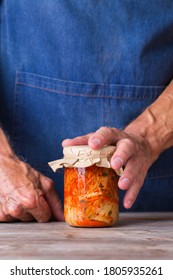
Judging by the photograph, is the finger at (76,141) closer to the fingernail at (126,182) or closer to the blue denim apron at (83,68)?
the fingernail at (126,182)

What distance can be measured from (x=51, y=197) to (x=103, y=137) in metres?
0.32

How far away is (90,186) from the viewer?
1675 millimetres

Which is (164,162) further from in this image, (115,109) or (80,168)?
(80,168)

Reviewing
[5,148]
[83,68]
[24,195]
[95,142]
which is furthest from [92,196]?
[83,68]

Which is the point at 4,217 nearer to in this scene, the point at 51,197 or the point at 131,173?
the point at 51,197

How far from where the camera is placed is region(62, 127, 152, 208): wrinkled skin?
1.69 meters

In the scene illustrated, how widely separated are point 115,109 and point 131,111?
0.06m

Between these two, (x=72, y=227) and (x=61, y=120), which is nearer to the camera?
(x=72, y=227)

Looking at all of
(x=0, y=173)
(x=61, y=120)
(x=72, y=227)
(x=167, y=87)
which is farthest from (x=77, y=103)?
(x=72, y=227)

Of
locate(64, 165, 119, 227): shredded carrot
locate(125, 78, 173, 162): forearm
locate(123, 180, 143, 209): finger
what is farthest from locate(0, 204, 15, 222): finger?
locate(125, 78, 173, 162): forearm

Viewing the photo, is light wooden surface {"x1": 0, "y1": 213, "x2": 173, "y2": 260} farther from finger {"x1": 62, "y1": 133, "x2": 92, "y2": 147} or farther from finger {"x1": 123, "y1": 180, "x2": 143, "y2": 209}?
finger {"x1": 62, "y1": 133, "x2": 92, "y2": 147}

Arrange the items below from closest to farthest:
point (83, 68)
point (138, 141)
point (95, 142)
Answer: point (95, 142)
point (138, 141)
point (83, 68)
